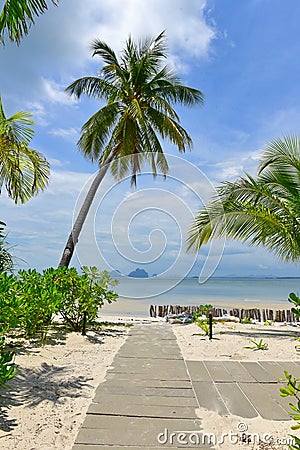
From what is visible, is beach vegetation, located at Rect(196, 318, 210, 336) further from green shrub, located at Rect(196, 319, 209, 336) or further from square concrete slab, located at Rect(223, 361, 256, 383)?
square concrete slab, located at Rect(223, 361, 256, 383)

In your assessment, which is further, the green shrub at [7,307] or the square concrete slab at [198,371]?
the square concrete slab at [198,371]

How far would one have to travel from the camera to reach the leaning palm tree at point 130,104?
11.7m

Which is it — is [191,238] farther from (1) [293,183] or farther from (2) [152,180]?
(2) [152,180]

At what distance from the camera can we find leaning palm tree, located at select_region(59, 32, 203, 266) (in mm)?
11742

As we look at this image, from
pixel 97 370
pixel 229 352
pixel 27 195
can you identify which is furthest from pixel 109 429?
pixel 27 195

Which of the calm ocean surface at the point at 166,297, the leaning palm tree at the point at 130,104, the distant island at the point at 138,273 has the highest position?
the leaning palm tree at the point at 130,104

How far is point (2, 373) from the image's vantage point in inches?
114

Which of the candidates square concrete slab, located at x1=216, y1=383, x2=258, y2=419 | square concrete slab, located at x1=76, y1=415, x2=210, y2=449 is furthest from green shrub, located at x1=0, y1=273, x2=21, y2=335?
square concrete slab, located at x1=216, y1=383, x2=258, y2=419

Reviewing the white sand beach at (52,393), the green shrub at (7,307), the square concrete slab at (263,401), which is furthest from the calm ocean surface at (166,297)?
the green shrub at (7,307)

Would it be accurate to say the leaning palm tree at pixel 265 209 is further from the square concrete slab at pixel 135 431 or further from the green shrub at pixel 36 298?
the square concrete slab at pixel 135 431

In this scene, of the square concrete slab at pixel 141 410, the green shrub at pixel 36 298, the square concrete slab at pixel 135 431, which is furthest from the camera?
the green shrub at pixel 36 298

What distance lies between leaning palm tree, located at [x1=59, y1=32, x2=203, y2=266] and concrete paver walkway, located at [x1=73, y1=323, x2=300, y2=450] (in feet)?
26.2
